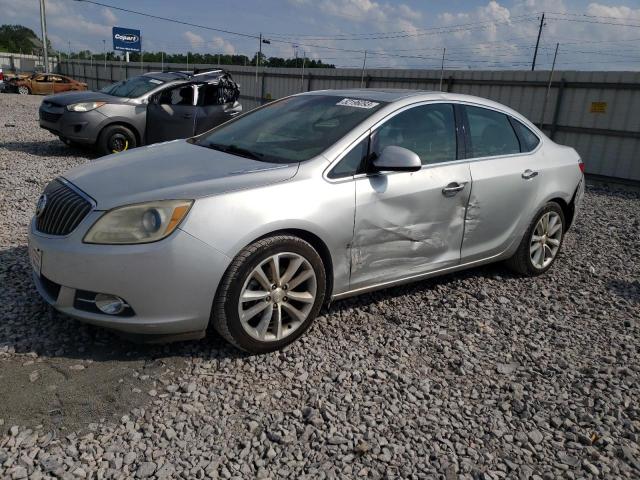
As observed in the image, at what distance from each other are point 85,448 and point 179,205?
126 cm

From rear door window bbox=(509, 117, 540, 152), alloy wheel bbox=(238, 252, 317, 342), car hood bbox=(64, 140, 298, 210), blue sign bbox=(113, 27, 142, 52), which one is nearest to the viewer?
car hood bbox=(64, 140, 298, 210)

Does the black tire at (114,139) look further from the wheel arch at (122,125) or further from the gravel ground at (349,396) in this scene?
the gravel ground at (349,396)

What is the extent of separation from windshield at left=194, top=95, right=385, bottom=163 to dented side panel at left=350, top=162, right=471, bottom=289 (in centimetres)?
44

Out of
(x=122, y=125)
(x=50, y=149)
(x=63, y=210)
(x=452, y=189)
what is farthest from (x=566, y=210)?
(x=50, y=149)

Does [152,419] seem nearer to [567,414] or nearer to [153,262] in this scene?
[153,262]

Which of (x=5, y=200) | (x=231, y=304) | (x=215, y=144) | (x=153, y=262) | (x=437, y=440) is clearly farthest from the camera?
(x=5, y=200)

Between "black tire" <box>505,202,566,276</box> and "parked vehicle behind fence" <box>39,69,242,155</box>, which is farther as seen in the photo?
"parked vehicle behind fence" <box>39,69,242,155</box>

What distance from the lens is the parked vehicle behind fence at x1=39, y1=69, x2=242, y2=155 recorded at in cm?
930

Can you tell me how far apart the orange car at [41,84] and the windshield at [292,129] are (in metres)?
30.6

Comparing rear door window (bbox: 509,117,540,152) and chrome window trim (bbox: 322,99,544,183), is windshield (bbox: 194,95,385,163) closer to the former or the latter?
chrome window trim (bbox: 322,99,544,183)

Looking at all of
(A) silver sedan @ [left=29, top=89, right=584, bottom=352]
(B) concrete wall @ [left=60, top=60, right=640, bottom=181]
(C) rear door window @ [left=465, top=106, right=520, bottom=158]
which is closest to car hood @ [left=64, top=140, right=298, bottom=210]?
(A) silver sedan @ [left=29, top=89, right=584, bottom=352]

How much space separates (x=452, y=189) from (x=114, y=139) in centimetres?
786

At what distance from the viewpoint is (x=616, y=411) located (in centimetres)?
299

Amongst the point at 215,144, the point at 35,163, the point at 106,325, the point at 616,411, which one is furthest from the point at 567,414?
the point at 35,163
